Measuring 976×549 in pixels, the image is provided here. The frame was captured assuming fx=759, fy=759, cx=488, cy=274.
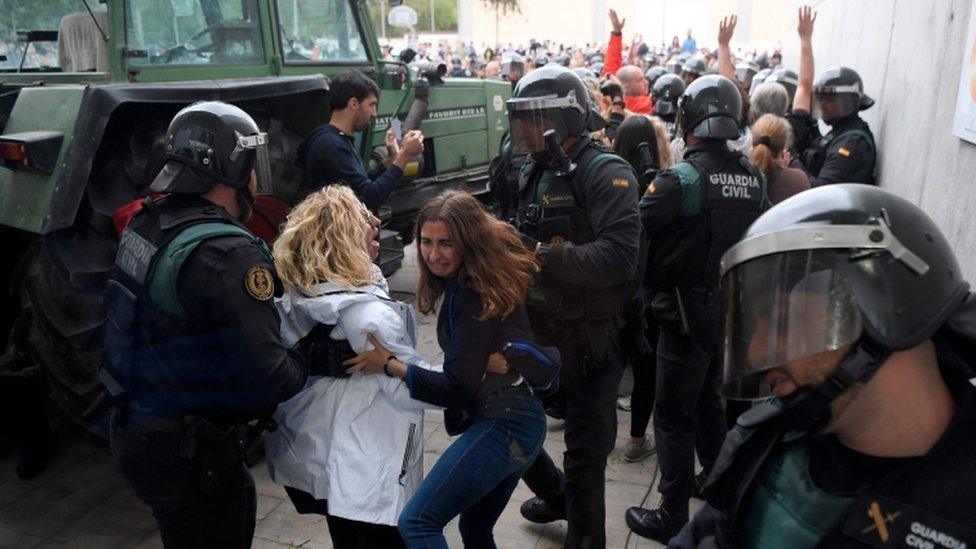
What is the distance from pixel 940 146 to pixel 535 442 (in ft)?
8.22

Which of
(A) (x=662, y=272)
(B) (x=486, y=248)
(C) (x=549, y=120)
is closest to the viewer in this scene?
(B) (x=486, y=248)

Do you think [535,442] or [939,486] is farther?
[535,442]

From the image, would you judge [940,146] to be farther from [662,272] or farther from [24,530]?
[24,530]

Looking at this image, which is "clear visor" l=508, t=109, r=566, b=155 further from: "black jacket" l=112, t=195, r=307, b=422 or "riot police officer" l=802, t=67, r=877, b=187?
"riot police officer" l=802, t=67, r=877, b=187

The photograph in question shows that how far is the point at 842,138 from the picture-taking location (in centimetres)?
466

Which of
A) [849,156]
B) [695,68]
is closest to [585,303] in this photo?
[849,156]

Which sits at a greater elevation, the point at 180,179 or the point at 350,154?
the point at 180,179

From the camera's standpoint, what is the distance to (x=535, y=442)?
97.2 inches

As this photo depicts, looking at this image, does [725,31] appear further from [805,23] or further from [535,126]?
[535,126]

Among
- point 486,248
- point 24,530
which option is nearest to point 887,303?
point 486,248

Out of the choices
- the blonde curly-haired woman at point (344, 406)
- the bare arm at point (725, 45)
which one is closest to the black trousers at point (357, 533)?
the blonde curly-haired woman at point (344, 406)

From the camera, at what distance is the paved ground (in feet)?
10.8

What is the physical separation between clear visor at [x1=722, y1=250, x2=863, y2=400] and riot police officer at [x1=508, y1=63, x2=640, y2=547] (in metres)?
1.36

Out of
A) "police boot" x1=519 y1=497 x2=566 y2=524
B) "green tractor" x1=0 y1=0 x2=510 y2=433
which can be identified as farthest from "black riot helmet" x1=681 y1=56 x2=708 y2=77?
"police boot" x1=519 y1=497 x2=566 y2=524
